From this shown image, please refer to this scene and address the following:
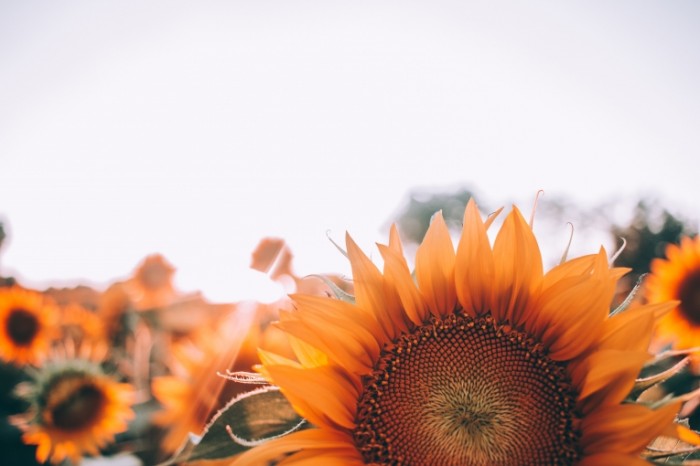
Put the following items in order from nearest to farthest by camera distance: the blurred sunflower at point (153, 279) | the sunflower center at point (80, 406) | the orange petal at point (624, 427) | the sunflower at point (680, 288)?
the orange petal at point (624, 427), the sunflower center at point (80, 406), the sunflower at point (680, 288), the blurred sunflower at point (153, 279)

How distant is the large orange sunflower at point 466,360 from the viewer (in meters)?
1.12

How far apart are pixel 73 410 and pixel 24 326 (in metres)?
3.22

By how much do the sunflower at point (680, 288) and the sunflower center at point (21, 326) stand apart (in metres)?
7.31

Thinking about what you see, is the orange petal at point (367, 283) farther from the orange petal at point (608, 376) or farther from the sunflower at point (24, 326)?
the sunflower at point (24, 326)

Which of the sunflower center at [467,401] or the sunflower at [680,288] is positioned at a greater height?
the sunflower center at [467,401]

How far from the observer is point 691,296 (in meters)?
4.61

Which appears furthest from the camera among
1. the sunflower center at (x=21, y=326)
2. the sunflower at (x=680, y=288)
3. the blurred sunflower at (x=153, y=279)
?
the blurred sunflower at (x=153, y=279)

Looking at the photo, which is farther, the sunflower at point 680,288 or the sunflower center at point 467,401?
the sunflower at point 680,288

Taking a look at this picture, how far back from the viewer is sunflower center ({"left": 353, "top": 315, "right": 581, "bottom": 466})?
119 cm

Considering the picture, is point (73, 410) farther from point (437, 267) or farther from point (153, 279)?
point (153, 279)

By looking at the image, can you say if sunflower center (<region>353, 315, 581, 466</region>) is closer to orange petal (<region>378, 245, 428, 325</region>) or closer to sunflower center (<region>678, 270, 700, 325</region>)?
orange petal (<region>378, 245, 428, 325</region>)

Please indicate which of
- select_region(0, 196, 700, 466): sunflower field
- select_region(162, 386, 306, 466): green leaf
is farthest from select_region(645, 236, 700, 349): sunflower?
select_region(162, 386, 306, 466): green leaf

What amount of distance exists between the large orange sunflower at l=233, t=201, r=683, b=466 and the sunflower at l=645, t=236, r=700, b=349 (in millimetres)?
3789

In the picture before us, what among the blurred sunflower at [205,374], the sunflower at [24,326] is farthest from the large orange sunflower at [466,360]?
the sunflower at [24,326]
